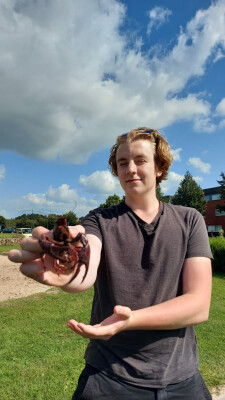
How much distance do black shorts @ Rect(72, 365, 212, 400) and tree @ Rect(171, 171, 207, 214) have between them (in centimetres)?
5065

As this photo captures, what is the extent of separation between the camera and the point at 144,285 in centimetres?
232

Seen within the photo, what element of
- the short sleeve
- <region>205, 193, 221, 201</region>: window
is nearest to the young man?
the short sleeve

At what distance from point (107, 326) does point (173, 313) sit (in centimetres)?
50

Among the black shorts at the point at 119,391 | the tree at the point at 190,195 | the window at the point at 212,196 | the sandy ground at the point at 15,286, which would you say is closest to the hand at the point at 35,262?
the black shorts at the point at 119,391

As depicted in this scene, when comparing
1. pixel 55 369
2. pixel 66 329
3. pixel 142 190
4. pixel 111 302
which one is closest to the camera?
pixel 111 302

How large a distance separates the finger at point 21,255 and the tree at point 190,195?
168 feet

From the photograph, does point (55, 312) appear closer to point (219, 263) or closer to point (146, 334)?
point (146, 334)

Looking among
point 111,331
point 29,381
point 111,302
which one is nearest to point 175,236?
point 111,302

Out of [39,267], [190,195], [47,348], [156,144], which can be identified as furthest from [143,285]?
[190,195]

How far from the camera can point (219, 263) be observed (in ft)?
68.2

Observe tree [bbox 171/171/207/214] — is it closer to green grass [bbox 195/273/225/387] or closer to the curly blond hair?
green grass [bbox 195/273/225/387]

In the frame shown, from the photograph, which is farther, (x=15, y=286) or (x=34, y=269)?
(x=15, y=286)

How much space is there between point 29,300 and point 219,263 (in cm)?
1407

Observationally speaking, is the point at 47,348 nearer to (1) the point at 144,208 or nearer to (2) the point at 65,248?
(1) the point at 144,208
